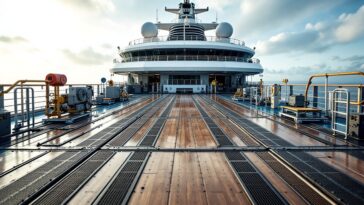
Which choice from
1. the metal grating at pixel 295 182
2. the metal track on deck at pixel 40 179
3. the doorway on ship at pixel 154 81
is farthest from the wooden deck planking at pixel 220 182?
the doorway on ship at pixel 154 81

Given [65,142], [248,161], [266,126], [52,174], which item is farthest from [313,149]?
[65,142]

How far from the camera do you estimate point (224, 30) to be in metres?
31.7

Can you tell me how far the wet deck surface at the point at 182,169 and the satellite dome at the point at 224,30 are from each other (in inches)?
1104

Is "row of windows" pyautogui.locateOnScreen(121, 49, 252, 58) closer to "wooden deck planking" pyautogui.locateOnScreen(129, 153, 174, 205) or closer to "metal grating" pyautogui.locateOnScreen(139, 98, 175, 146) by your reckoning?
"metal grating" pyautogui.locateOnScreen(139, 98, 175, 146)

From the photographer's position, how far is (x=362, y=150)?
4605mm

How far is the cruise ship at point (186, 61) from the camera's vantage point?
2630cm

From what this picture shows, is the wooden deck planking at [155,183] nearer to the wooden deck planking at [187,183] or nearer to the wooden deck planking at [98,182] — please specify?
the wooden deck planking at [187,183]

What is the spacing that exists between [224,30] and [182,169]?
31007 mm

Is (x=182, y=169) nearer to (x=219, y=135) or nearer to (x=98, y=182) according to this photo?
(x=98, y=182)

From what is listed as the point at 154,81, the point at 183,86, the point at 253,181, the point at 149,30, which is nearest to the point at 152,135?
the point at 253,181

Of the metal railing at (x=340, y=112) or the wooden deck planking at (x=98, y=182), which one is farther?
the metal railing at (x=340, y=112)

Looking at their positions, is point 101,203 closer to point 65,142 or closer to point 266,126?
point 65,142

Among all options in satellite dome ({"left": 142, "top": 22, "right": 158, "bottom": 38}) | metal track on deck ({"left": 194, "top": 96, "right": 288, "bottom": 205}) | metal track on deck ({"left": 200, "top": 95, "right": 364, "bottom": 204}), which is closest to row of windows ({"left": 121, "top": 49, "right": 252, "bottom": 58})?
satellite dome ({"left": 142, "top": 22, "right": 158, "bottom": 38})

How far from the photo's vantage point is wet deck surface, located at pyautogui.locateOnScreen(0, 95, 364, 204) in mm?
2781
